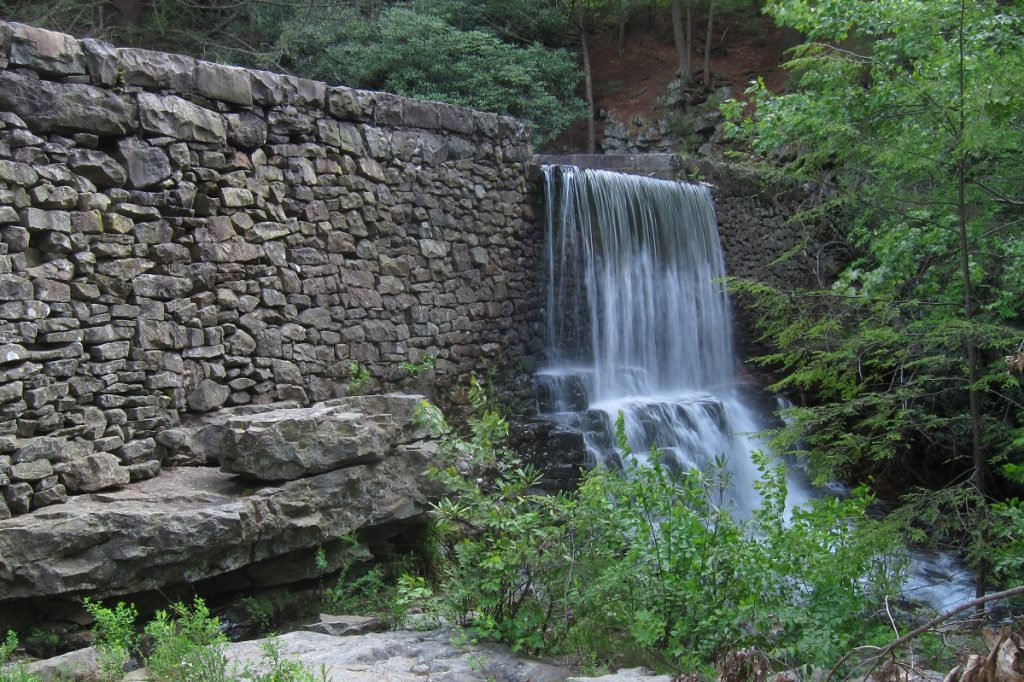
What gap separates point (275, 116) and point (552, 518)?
3.94 meters

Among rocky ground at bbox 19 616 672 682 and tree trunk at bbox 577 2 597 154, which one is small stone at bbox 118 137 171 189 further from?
tree trunk at bbox 577 2 597 154

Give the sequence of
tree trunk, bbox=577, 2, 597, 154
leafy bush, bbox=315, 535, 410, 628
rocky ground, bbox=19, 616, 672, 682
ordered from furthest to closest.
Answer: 1. tree trunk, bbox=577, 2, 597, 154
2. leafy bush, bbox=315, 535, 410, 628
3. rocky ground, bbox=19, 616, 672, 682

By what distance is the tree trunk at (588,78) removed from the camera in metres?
16.8

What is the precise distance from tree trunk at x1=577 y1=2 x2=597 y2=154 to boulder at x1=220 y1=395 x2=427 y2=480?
1183 centimetres

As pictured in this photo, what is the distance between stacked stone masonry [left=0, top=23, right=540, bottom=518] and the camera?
523 cm

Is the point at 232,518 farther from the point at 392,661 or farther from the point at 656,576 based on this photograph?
the point at 656,576

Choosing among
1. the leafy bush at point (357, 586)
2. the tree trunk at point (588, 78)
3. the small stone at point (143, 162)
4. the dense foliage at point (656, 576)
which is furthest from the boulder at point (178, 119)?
the tree trunk at point (588, 78)

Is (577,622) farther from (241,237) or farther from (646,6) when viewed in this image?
(646,6)

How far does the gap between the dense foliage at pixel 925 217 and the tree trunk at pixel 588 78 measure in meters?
9.19

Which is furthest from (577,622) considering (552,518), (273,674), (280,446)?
(280,446)

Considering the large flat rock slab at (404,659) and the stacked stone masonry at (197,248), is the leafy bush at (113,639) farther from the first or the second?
the stacked stone masonry at (197,248)

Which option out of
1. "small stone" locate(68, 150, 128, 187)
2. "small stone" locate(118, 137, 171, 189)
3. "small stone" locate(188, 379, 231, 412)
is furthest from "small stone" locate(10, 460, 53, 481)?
"small stone" locate(118, 137, 171, 189)

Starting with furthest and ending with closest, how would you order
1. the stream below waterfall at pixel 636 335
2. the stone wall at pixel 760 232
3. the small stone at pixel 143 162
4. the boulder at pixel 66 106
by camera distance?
the stone wall at pixel 760 232 → the stream below waterfall at pixel 636 335 → the small stone at pixel 143 162 → the boulder at pixel 66 106

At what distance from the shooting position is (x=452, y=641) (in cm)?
407
